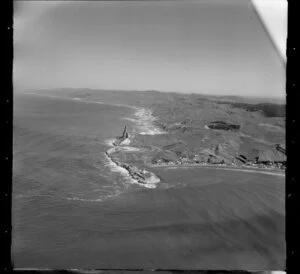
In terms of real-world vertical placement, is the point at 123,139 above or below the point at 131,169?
above

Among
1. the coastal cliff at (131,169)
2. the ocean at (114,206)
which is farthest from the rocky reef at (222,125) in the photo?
the coastal cliff at (131,169)

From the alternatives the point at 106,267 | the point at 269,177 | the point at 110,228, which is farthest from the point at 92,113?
the point at 269,177

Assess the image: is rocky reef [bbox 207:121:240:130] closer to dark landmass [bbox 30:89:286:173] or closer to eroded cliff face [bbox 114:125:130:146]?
dark landmass [bbox 30:89:286:173]

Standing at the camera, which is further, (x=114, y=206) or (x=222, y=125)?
(x=222, y=125)

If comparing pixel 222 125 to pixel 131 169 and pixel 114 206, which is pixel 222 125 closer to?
pixel 131 169

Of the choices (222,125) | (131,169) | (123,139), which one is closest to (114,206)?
(131,169)

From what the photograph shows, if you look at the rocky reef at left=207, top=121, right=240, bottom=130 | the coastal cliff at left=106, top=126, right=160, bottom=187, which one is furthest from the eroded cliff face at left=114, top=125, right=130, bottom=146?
the rocky reef at left=207, top=121, right=240, bottom=130
